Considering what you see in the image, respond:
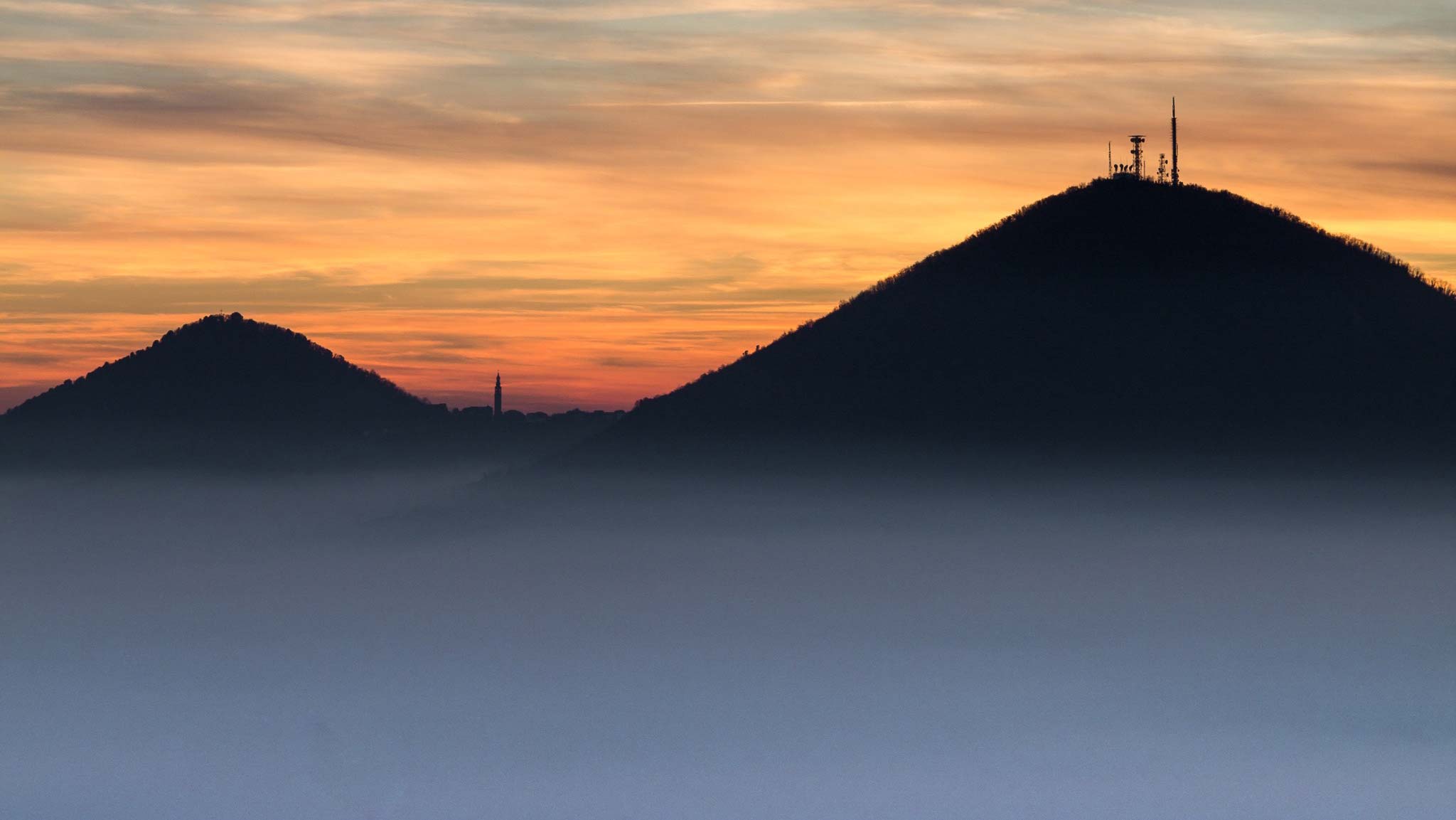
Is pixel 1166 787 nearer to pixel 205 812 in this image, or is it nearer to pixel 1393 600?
pixel 205 812

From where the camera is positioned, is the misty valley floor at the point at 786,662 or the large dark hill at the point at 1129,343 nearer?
the misty valley floor at the point at 786,662

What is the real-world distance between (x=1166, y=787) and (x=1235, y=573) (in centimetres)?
6646

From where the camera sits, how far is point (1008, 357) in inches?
5586

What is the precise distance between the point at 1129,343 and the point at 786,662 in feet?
152

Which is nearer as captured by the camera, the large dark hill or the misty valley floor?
the misty valley floor

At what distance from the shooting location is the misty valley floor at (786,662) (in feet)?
242

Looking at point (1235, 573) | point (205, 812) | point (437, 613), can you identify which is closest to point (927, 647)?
point (1235, 573)

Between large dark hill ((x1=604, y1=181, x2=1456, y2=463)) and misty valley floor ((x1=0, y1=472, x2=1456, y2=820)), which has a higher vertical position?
large dark hill ((x1=604, y1=181, x2=1456, y2=463))

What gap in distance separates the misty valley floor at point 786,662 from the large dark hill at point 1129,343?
197 inches

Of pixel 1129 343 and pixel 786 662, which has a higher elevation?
pixel 1129 343

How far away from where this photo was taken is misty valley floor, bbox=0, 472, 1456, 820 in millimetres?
73688

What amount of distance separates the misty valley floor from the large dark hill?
501 centimetres

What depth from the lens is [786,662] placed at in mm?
110000

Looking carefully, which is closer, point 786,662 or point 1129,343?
point 786,662
